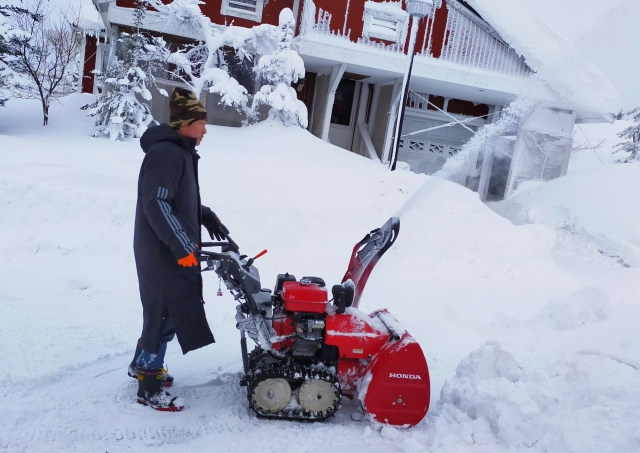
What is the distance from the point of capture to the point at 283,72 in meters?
11.4

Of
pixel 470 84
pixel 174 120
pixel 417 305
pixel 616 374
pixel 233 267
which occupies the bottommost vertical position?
pixel 417 305

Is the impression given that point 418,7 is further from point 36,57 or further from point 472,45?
point 36,57

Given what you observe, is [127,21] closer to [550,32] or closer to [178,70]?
[178,70]

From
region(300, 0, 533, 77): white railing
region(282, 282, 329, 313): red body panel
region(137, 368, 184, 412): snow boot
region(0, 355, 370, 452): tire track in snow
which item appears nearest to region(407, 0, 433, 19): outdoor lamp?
region(300, 0, 533, 77): white railing

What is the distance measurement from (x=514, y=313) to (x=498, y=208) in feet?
23.0

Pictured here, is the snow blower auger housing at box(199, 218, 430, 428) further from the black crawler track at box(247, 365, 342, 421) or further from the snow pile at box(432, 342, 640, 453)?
the snow pile at box(432, 342, 640, 453)

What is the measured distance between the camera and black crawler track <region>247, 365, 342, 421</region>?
3.08 meters

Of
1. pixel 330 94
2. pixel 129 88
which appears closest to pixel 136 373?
pixel 129 88

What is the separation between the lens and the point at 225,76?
11.6m

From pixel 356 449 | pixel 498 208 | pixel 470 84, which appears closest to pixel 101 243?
pixel 356 449

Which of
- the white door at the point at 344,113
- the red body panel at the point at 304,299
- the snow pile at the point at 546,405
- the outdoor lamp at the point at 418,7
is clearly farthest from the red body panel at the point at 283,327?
the white door at the point at 344,113

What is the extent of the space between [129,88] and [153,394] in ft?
30.5

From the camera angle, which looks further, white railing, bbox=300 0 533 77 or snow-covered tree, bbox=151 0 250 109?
white railing, bbox=300 0 533 77

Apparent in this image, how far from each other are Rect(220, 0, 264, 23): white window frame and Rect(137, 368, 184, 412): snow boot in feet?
40.1
